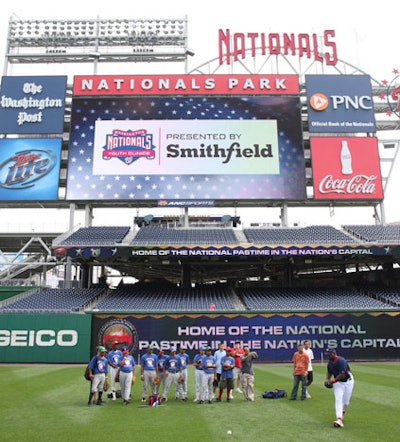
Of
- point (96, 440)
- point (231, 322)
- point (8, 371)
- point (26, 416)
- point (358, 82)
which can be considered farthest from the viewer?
point (358, 82)

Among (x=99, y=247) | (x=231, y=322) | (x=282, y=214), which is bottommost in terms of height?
(x=231, y=322)

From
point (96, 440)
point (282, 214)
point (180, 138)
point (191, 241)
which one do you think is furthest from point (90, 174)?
point (96, 440)

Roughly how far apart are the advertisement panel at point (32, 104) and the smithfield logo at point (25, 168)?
177 cm

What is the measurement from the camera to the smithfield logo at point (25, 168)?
102 ft

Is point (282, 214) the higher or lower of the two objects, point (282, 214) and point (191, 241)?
the higher

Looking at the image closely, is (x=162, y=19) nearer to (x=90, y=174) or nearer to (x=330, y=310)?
(x=90, y=174)

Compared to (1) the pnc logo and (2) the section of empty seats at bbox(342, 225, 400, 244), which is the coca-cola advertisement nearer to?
(2) the section of empty seats at bbox(342, 225, 400, 244)

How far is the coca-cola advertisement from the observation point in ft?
102

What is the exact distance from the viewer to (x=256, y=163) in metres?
31.2

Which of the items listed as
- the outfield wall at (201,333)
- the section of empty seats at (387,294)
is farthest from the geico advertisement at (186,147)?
the outfield wall at (201,333)

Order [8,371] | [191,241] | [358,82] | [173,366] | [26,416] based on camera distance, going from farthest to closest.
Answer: [358,82]
[191,241]
[8,371]
[173,366]
[26,416]

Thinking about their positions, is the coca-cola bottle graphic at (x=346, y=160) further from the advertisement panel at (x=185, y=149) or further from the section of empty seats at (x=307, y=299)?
the section of empty seats at (x=307, y=299)

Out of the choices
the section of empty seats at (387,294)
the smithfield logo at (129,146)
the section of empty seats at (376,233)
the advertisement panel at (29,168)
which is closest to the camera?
the section of empty seats at (387,294)

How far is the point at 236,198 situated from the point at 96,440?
2395 cm
